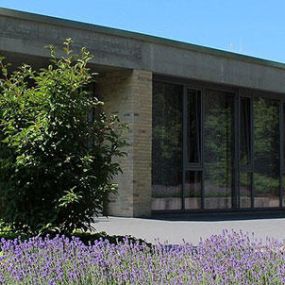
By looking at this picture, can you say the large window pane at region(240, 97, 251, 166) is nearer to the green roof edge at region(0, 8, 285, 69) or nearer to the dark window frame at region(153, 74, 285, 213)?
the dark window frame at region(153, 74, 285, 213)

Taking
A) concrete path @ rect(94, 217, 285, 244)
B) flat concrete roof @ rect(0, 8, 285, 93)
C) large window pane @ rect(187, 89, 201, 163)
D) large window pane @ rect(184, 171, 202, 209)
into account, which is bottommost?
concrete path @ rect(94, 217, 285, 244)

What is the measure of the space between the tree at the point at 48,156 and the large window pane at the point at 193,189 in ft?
30.9

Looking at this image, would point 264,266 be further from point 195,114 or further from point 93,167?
point 195,114

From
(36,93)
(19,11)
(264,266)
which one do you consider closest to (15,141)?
(36,93)

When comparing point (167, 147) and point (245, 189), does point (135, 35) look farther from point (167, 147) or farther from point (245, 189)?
point (245, 189)

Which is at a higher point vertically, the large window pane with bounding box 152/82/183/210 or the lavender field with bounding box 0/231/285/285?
the large window pane with bounding box 152/82/183/210

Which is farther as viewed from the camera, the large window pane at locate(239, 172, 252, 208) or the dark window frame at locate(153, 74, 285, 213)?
the large window pane at locate(239, 172, 252, 208)

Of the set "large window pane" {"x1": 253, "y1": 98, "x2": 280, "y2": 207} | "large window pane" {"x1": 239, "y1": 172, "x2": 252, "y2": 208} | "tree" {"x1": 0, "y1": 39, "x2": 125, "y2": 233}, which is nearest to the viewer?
"tree" {"x1": 0, "y1": 39, "x2": 125, "y2": 233}

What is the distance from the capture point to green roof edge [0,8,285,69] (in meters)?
14.2

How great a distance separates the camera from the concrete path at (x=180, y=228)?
1186cm

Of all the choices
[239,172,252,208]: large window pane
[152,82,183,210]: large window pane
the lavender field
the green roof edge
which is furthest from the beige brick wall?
the lavender field

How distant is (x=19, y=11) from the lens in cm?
1409

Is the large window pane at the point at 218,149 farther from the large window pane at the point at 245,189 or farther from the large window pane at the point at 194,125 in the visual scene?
the large window pane at the point at 245,189

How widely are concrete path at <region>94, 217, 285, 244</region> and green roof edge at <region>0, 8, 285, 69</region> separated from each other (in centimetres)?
465
